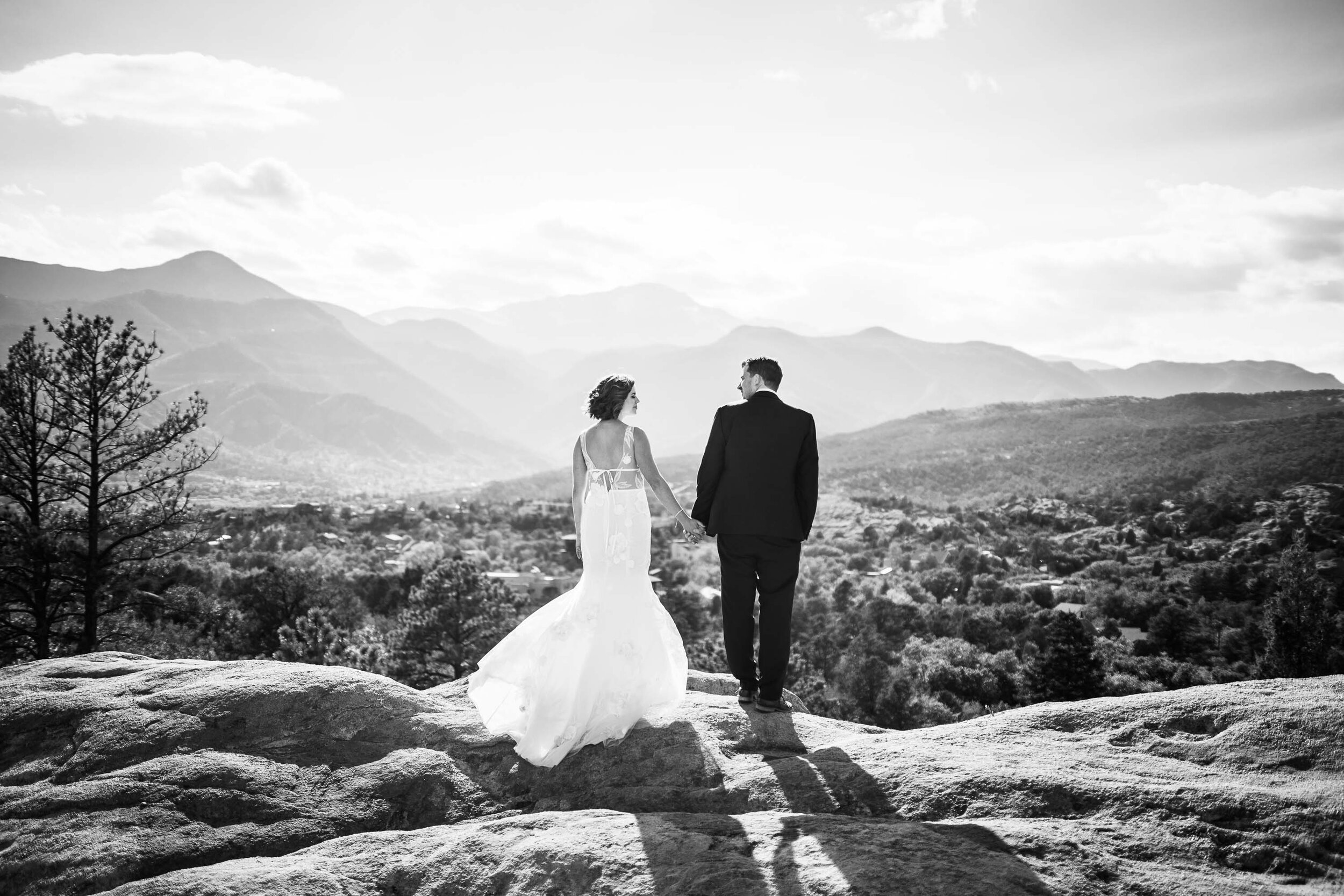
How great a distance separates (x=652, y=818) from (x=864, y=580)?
5053 cm

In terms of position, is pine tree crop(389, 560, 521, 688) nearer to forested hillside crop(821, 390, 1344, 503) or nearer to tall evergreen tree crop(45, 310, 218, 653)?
tall evergreen tree crop(45, 310, 218, 653)

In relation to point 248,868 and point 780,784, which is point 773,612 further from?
Result: point 248,868

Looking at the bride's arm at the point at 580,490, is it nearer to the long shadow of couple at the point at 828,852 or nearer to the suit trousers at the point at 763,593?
the suit trousers at the point at 763,593

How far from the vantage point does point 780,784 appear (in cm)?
483

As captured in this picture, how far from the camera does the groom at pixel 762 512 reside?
6328 millimetres

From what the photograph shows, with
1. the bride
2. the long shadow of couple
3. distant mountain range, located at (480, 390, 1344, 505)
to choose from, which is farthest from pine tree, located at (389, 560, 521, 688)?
distant mountain range, located at (480, 390, 1344, 505)

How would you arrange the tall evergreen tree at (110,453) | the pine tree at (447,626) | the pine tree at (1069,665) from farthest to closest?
the pine tree at (1069,665)
the pine tree at (447,626)
the tall evergreen tree at (110,453)

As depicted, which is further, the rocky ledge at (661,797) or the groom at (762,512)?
the groom at (762,512)

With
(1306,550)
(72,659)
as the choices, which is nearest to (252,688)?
(72,659)

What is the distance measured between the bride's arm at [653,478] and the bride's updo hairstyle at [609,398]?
0.25 m

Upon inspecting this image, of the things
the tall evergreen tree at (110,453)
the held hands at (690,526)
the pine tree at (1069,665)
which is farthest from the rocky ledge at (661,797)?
the pine tree at (1069,665)

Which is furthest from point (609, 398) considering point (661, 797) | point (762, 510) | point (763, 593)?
point (661, 797)

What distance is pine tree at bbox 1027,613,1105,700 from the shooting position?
29.5 meters

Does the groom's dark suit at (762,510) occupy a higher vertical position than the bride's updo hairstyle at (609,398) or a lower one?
lower
